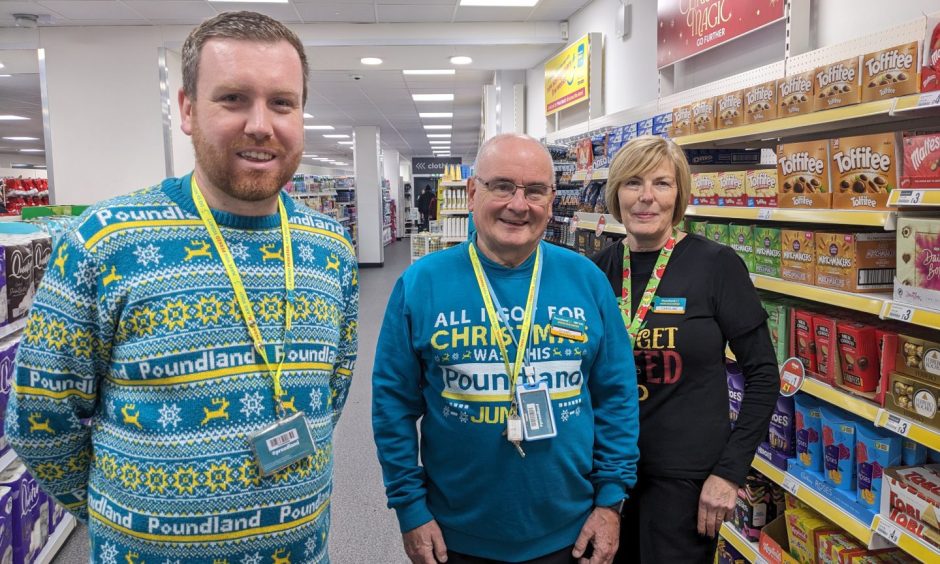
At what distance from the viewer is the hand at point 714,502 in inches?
65.5

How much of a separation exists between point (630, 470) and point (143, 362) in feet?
3.69

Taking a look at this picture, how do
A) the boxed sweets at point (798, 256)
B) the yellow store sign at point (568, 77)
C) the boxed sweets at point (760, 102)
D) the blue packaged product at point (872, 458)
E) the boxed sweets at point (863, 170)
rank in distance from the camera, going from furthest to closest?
the yellow store sign at point (568, 77), the boxed sweets at point (760, 102), the boxed sweets at point (798, 256), the blue packaged product at point (872, 458), the boxed sweets at point (863, 170)

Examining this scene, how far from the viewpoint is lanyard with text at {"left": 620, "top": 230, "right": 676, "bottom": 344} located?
5.74ft

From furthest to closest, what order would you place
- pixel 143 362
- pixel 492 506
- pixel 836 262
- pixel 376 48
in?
1. pixel 376 48
2. pixel 836 262
3. pixel 492 506
4. pixel 143 362

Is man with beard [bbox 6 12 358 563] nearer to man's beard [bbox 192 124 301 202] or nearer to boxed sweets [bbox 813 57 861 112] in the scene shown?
man's beard [bbox 192 124 301 202]

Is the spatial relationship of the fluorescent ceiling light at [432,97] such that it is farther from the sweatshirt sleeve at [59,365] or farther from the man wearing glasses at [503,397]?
the sweatshirt sleeve at [59,365]

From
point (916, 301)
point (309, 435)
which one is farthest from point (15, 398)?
point (916, 301)

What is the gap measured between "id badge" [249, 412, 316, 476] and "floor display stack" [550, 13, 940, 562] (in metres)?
1.63

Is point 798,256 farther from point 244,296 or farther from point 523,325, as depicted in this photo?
point 244,296

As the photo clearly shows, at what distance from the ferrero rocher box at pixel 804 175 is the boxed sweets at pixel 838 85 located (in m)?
0.14

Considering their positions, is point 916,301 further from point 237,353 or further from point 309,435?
point 237,353

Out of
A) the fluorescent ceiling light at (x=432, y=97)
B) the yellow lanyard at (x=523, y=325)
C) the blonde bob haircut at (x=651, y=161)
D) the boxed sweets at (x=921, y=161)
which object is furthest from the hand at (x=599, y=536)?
the fluorescent ceiling light at (x=432, y=97)

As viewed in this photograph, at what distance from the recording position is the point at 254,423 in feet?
3.80

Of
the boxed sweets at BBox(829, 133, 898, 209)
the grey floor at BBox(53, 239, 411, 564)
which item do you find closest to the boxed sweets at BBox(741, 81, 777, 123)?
the boxed sweets at BBox(829, 133, 898, 209)
